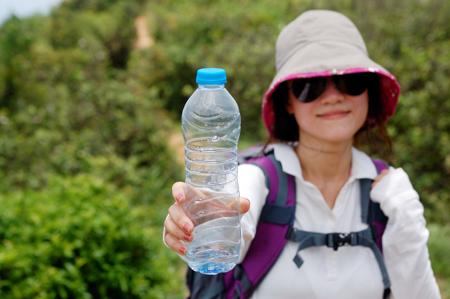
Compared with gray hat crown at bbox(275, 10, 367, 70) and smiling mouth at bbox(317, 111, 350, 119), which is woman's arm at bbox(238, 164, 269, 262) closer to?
smiling mouth at bbox(317, 111, 350, 119)

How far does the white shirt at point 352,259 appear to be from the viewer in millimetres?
1846

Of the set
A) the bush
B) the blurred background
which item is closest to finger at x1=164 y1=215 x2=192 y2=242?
the blurred background

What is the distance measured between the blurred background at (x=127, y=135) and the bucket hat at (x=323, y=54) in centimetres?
52

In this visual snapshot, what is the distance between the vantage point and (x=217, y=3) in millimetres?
16047

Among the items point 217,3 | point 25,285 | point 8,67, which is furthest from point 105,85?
point 217,3

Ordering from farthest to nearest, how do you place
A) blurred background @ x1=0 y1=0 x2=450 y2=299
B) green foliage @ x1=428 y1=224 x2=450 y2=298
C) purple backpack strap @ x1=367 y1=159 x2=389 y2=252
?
green foliage @ x1=428 y1=224 x2=450 y2=298 → blurred background @ x1=0 y1=0 x2=450 y2=299 → purple backpack strap @ x1=367 y1=159 x2=389 y2=252

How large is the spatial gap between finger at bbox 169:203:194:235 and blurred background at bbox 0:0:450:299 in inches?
45.0

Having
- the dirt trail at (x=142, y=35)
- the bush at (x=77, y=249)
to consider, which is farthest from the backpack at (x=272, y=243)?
the dirt trail at (x=142, y=35)

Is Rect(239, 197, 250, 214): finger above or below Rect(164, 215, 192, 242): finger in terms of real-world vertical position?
above

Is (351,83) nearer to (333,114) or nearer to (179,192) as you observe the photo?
(333,114)

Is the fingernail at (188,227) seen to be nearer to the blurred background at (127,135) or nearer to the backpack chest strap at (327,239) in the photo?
the backpack chest strap at (327,239)

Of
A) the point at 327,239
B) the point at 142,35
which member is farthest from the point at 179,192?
the point at 142,35

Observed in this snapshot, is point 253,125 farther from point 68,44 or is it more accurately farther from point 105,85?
point 68,44

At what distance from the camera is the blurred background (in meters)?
3.65
